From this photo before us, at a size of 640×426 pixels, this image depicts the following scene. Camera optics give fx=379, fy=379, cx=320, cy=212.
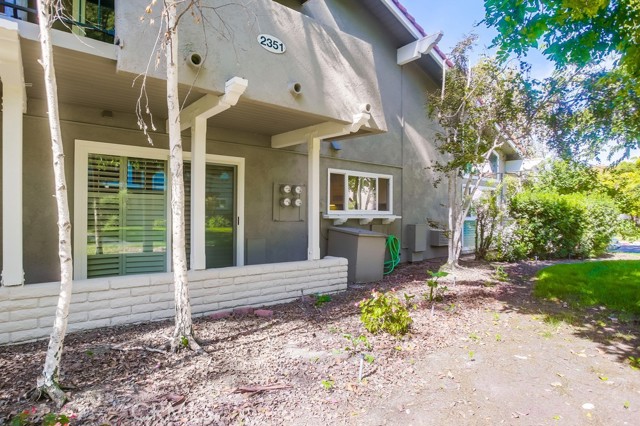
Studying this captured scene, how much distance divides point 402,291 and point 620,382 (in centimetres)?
379

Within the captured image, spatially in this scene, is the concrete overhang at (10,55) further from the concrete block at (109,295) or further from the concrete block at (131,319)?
the concrete block at (131,319)

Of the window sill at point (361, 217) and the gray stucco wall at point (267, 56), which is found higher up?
the gray stucco wall at point (267, 56)

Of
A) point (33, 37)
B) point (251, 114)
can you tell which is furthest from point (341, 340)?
point (33, 37)

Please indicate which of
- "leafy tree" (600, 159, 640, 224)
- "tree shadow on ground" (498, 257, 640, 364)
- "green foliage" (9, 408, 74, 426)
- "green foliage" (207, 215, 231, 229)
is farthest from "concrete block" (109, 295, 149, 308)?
"leafy tree" (600, 159, 640, 224)

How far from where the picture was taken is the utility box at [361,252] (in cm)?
779

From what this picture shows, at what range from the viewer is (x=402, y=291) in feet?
23.6

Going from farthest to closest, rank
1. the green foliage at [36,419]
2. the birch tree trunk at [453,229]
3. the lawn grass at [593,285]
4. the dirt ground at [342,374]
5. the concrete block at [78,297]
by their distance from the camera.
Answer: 1. the birch tree trunk at [453,229]
2. the lawn grass at [593,285]
3. the concrete block at [78,297]
4. the dirt ground at [342,374]
5. the green foliage at [36,419]

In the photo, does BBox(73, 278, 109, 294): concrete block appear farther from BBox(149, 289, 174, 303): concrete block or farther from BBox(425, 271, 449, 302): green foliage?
BBox(425, 271, 449, 302): green foliage

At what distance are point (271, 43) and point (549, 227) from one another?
33.8ft

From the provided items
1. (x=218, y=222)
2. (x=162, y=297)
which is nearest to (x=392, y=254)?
(x=218, y=222)

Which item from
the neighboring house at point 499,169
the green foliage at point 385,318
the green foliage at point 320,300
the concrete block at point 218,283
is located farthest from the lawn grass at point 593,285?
the concrete block at point 218,283

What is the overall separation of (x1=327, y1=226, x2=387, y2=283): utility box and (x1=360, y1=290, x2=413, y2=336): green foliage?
301 cm

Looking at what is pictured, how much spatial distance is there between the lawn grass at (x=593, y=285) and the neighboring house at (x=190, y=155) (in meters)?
4.15

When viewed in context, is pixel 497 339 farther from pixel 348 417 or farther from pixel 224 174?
pixel 224 174
